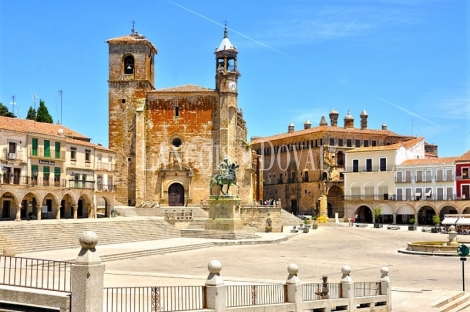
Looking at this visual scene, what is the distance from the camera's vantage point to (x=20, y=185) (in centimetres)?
3891

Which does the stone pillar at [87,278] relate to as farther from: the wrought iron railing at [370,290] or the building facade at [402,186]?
the building facade at [402,186]

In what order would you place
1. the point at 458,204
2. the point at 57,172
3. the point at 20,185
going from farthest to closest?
the point at 458,204 < the point at 57,172 < the point at 20,185

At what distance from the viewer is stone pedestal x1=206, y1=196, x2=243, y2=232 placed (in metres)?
40.6

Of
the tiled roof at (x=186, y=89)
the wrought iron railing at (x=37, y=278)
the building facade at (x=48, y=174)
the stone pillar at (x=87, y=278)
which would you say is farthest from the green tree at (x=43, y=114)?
the stone pillar at (x=87, y=278)

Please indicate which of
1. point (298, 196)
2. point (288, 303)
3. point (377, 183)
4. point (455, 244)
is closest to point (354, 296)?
point (288, 303)

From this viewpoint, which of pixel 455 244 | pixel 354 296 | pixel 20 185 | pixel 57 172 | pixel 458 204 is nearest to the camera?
pixel 354 296

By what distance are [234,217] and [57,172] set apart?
14058 millimetres

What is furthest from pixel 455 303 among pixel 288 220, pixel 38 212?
pixel 288 220

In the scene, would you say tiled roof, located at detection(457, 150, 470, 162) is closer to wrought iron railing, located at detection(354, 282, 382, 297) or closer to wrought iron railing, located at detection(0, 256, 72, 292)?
wrought iron railing, located at detection(354, 282, 382, 297)

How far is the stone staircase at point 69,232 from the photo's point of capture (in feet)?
97.2

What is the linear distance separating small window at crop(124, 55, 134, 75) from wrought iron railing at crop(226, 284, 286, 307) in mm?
45768

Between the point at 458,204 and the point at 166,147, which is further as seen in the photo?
the point at 458,204

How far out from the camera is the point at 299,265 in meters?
25.8

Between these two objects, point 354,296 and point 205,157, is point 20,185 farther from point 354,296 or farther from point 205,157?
point 354,296
